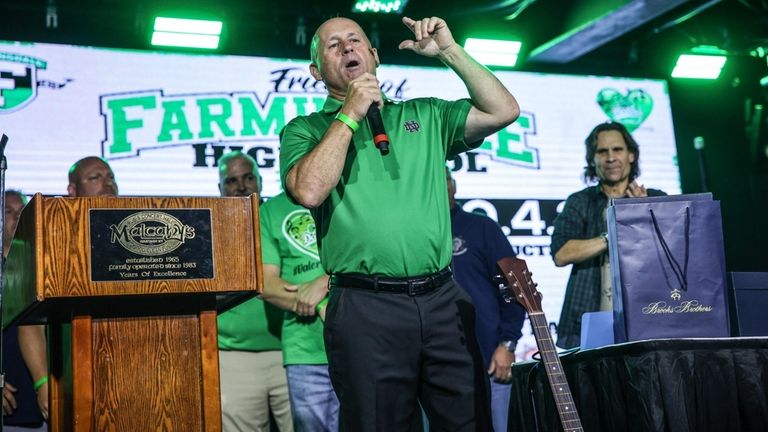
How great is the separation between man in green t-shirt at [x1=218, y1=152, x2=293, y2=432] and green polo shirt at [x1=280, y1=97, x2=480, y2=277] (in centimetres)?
185

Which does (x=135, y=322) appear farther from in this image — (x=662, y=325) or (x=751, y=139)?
(x=751, y=139)

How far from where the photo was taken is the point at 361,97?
8.71 feet

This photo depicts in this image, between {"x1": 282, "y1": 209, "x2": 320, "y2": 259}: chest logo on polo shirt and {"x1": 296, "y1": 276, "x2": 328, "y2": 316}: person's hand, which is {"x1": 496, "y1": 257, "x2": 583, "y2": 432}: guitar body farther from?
{"x1": 282, "y1": 209, "x2": 320, "y2": 259}: chest logo on polo shirt

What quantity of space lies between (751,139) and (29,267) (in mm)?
6117

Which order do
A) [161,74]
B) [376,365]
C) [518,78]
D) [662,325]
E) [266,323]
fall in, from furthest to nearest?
1. [518,78]
2. [161,74]
3. [266,323]
4. [662,325]
5. [376,365]

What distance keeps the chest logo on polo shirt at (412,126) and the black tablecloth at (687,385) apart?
882 mm

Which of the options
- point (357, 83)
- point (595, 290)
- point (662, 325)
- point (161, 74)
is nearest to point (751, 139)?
Answer: point (595, 290)

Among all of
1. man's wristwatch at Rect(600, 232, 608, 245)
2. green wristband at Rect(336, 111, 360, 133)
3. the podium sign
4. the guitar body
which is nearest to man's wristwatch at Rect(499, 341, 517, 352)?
man's wristwatch at Rect(600, 232, 608, 245)

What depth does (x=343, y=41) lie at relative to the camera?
2.96 m

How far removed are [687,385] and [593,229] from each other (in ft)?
5.55

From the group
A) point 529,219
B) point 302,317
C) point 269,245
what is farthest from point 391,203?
point 529,219

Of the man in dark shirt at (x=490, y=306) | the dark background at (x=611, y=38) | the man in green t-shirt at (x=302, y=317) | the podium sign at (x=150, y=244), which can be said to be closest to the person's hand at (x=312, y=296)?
the man in green t-shirt at (x=302, y=317)

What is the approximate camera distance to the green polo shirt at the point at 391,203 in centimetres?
263

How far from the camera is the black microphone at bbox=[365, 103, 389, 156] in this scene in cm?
253
